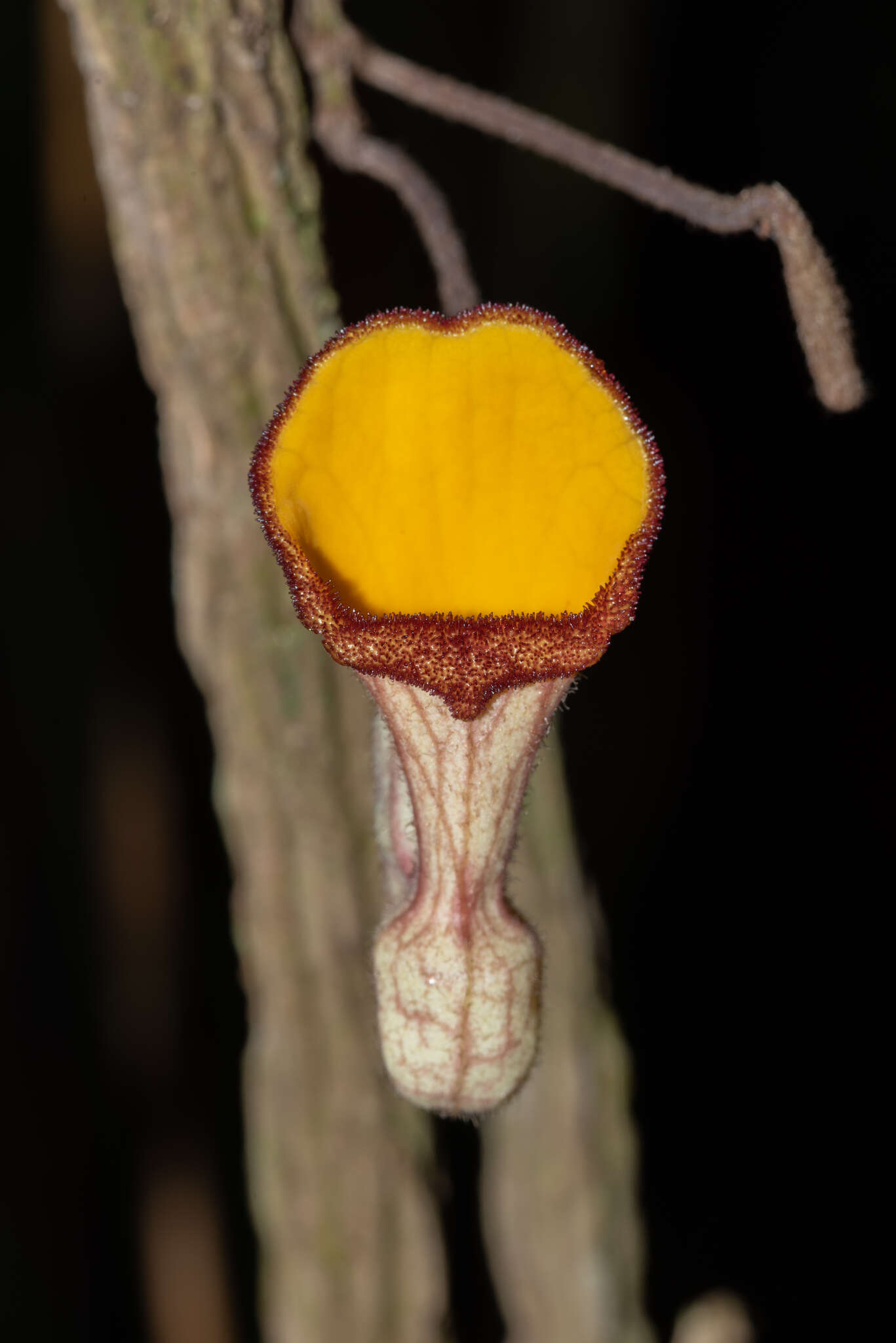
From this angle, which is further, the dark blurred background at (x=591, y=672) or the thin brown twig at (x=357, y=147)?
the dark blurred background at (x=591, y=672)

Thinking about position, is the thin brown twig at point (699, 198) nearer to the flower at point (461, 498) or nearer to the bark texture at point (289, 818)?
the bark texture at point (289, 818)

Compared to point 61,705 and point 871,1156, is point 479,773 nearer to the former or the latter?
point 61,705

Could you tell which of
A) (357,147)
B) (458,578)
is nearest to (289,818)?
(458,578)

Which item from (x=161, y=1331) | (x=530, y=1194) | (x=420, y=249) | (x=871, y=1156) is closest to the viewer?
(x=420, y=249)

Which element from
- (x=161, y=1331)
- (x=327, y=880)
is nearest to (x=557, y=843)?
(x=327, y=880)

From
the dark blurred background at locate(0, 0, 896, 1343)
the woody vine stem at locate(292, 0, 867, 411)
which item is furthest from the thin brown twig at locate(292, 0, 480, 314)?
the dark blurred background at locate(0, 0, 896, 1343)

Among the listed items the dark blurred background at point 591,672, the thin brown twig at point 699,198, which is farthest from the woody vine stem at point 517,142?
the dark blurred background at point 591,672
